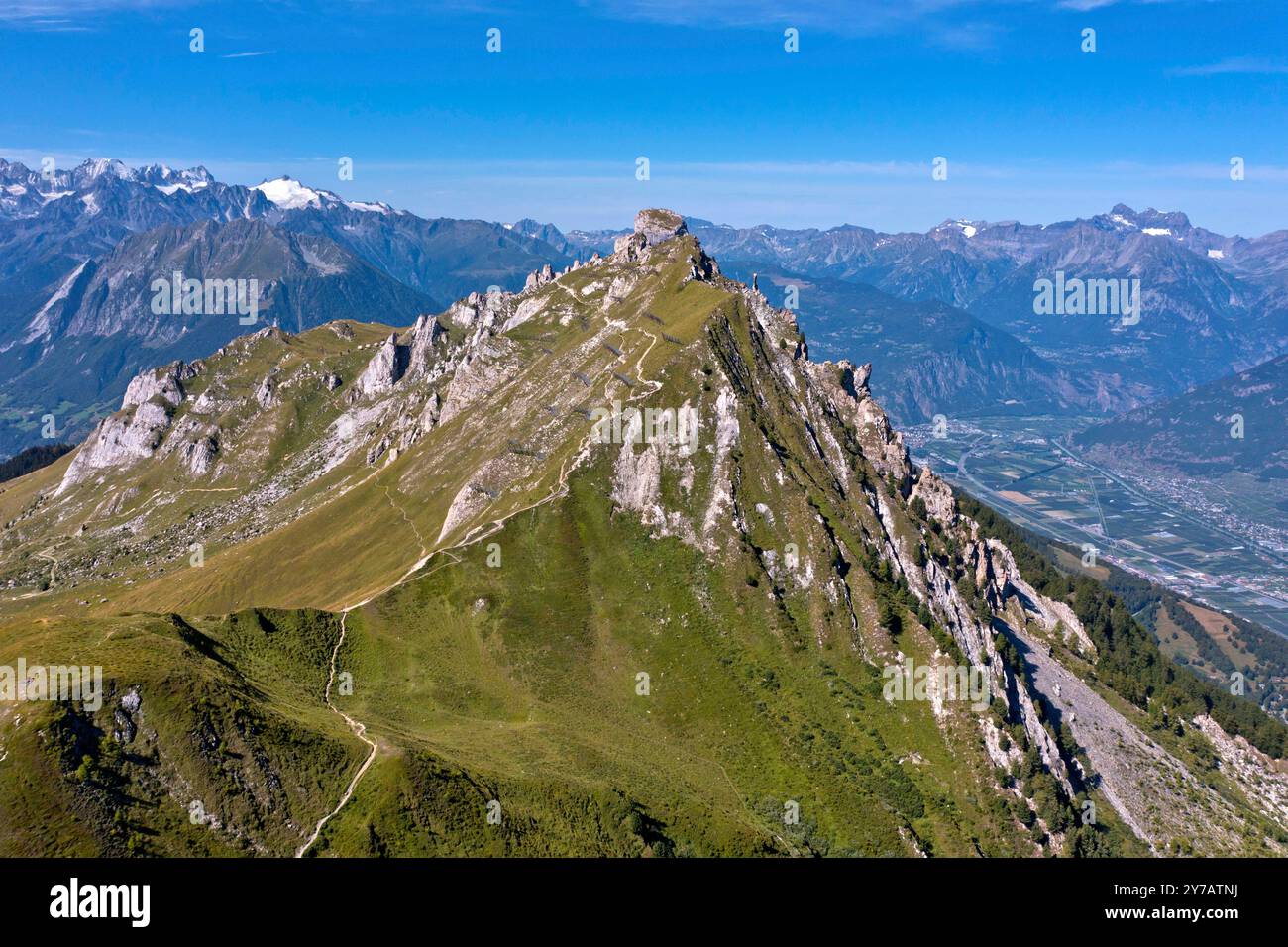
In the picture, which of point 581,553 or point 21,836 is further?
point 581,553

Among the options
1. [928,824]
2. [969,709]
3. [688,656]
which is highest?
[688,656]

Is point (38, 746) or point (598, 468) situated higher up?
point (598, 468)

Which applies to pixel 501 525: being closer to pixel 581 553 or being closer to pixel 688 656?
pixel 581 553

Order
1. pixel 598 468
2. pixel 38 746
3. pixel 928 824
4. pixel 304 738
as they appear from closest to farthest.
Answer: pixel 38 746 → pixel 304 738 → pixel 928 824 → pixel 598 468

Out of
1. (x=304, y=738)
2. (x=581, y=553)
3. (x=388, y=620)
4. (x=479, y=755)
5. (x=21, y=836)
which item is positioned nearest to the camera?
(x=21, y=836)

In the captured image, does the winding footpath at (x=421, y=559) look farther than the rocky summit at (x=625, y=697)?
Yes

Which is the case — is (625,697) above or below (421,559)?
below

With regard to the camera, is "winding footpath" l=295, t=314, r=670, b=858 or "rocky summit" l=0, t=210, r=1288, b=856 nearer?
"rocky summit" l=0, t=210, r=1288, b=856

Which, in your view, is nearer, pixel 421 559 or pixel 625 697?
pixel 625 697

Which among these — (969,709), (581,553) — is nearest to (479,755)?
(581,553)
